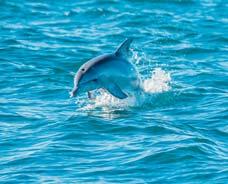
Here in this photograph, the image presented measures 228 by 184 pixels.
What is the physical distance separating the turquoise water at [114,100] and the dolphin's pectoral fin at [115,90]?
43cm

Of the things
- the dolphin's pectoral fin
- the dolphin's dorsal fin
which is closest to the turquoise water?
the dolphin's pectoral fin

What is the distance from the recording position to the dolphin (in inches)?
576

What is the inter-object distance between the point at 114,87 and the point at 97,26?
29.0 feet

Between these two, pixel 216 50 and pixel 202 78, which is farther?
pixel 216 50

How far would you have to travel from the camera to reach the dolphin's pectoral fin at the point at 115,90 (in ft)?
48.6

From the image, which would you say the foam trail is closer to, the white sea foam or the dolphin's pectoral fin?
the white sea foam

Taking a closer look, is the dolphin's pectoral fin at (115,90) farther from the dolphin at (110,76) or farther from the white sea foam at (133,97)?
the white sea foam at (133,97)

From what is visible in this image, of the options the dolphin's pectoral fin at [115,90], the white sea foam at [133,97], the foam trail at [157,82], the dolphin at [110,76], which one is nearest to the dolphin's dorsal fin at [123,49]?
the dolphin at [110,76]

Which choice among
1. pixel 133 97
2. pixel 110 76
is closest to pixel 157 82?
pixel 133 97

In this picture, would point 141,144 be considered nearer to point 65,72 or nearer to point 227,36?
point 65,72

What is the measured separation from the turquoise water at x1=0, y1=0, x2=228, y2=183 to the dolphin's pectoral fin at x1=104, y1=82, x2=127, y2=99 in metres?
0.43

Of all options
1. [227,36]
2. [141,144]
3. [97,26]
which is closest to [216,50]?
[227,36]

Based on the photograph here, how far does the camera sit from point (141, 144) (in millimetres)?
13789

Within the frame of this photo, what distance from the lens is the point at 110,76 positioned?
49.2 feet
